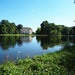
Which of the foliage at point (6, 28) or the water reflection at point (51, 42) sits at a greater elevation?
the foliage at point (6, 28)

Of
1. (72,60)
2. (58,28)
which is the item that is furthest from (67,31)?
(72,60)

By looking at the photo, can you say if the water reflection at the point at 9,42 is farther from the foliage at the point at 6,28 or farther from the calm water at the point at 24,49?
the foliage at the point at 6,28

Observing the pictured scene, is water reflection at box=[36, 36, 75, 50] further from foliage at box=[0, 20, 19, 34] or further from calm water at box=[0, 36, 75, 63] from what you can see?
foliage at box=[0, 20, 19, 34]

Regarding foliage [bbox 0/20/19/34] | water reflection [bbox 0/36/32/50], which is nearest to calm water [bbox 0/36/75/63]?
water reflection [bbox 0/36/32/50]

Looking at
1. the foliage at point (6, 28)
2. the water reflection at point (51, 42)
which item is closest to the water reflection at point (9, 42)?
the water reflection at point (51, 42)

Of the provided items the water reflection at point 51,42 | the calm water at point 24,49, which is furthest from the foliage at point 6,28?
the calm water at point 24,49

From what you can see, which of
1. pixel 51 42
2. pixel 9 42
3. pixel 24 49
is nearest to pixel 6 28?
pixel 9 42

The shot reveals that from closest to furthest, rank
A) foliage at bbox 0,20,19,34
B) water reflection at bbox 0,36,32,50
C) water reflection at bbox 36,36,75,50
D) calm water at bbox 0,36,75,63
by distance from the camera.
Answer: calm water at bbox 0,36,75,63 → water reflection at bbox 0,36,32,50 → water reflection at bbox 36,36,75,50 → foliage at bbox 0,20,19,34

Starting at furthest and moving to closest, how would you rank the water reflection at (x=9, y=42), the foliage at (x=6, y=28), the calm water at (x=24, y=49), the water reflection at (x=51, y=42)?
the foliage at (x=6, y=28) < the water reflection at (x=51, y=42) < the water reflection at (x=9, y=42) < the calm water at (x=24, y=49)

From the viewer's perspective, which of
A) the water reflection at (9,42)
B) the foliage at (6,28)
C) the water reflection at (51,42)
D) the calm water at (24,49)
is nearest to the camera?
the calm water at (24,49)

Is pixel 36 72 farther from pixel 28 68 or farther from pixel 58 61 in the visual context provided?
pixel 58 61

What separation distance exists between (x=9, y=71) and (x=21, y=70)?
0.73 metres

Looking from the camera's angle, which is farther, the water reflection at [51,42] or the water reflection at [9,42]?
the water reflection at [51,42]

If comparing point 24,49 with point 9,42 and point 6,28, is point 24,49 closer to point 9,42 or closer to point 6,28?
point 9,42
